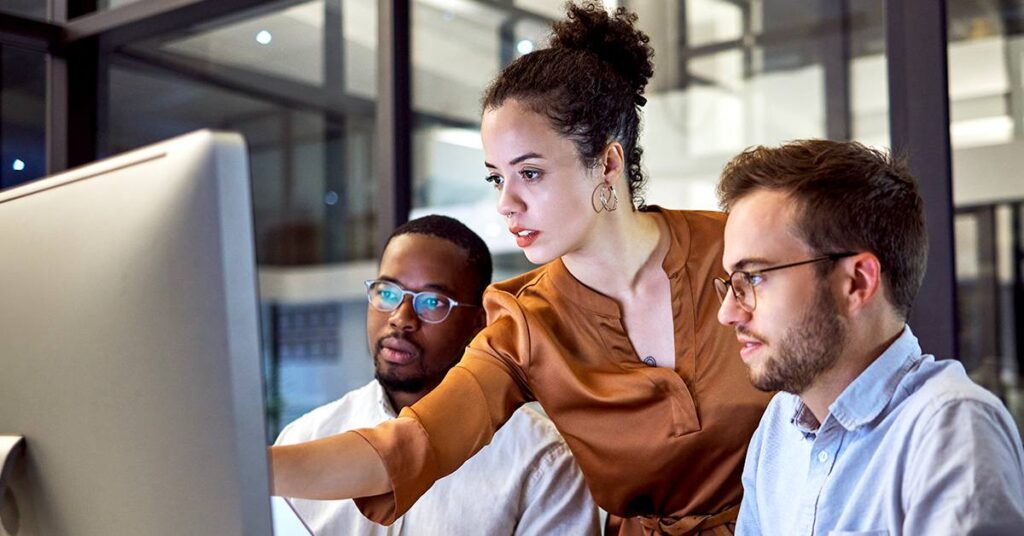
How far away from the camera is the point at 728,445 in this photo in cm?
159

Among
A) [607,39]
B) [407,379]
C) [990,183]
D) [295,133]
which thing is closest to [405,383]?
[407,379]

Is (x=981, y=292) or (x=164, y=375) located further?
(x=981, y=292)

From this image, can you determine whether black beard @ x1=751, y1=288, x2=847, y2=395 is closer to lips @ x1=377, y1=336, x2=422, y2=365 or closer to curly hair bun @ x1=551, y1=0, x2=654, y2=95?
curly hair bun @ x1=551, y1=0, x2=654, y2=95

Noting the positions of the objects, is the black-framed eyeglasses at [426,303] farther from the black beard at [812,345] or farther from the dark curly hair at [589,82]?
the black beard at [812,345]

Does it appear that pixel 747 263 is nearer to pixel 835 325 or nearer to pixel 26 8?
pixel 835 325

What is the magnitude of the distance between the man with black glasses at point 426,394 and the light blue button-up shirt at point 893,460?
1.27 feet

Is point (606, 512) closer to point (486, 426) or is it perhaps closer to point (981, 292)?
point (486, 426)

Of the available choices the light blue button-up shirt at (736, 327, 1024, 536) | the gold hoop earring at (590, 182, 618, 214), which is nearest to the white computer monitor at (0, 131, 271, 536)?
the light blue button-up shirt at (736, 327, 1024, 536)

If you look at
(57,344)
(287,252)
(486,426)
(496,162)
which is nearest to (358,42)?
(287,252)

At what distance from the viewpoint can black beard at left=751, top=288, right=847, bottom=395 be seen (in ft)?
4.09

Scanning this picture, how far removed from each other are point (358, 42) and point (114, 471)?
244 cm

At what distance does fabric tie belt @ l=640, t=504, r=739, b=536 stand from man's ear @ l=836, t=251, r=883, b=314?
49cm

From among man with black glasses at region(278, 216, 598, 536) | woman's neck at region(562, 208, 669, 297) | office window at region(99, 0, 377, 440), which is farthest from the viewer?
office window at region(99, 0, 377, 440)

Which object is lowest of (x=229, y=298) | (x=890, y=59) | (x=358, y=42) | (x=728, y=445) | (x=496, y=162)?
(x=728, y=445)
